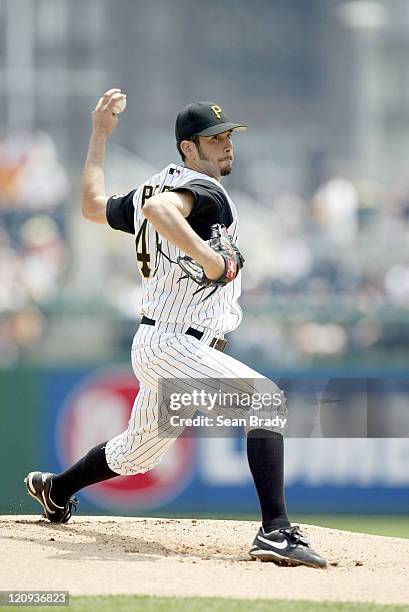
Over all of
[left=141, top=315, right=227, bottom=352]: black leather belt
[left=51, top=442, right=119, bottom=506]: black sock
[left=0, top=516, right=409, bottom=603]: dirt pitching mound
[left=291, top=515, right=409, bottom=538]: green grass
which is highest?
[left=141, top=315, right=227, bottom=352]: black leather belt

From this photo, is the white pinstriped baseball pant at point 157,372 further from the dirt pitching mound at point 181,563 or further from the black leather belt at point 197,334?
the dirt pitching mound at point 181,563

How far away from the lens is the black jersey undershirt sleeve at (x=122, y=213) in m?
4.54

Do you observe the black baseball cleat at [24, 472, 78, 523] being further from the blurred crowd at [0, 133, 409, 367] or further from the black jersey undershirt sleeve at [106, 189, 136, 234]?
the blurred crowd at [0, 133, 409, 367]

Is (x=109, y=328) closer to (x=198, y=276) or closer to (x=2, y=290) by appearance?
(x=2, y=290)

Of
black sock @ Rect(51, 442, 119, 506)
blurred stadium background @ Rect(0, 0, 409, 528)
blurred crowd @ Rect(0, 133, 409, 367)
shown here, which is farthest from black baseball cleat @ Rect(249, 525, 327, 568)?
blurred crowd @ Rect(0, 133, 409, 367)

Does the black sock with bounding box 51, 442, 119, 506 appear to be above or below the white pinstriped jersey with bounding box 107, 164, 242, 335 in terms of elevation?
below

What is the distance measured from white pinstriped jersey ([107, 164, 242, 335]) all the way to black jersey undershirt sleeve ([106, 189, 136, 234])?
0.33ft

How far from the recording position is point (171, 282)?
14.2 feet

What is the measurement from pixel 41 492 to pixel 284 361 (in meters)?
3.18

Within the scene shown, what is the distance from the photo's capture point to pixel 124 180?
38.2 feet

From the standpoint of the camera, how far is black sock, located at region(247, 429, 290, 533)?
4.18 m

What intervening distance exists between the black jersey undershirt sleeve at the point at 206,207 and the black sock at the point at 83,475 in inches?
43.8

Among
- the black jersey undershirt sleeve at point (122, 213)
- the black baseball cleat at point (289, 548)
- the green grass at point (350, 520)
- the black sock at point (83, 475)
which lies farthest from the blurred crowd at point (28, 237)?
the black baseball cleat at point (289, 548)

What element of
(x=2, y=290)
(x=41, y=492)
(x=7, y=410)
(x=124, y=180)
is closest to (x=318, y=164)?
(x=124, y=180)
